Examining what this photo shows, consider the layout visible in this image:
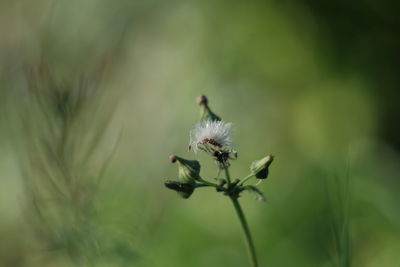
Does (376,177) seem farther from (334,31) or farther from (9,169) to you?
(9,169)

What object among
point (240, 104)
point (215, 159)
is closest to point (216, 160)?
point (215, 159)

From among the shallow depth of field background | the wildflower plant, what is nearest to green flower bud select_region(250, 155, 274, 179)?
the wildflower plant

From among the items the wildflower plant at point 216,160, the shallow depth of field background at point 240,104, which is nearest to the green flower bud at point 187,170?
the wildflower plant at point 216,160

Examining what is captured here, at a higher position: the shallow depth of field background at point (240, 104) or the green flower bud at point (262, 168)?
the shallow depth of field background at point (240, 104)

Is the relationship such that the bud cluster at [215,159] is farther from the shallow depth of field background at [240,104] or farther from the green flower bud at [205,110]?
the shallow depth of field background at [240,104]

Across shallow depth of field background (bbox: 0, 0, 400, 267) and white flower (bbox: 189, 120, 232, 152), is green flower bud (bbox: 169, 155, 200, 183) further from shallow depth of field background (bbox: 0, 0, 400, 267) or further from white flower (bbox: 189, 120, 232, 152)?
shallow depth of field background (bbox: 0, 0, 400, 267)

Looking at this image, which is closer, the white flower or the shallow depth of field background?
the white flower

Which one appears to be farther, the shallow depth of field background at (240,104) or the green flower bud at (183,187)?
the shallow depth of field background at (240,104)
